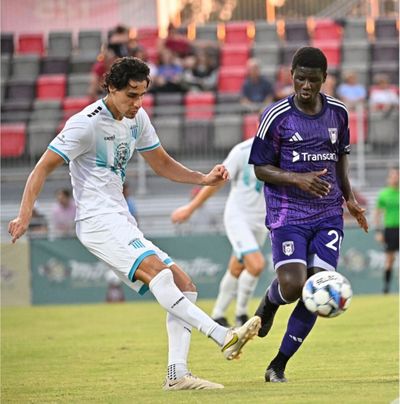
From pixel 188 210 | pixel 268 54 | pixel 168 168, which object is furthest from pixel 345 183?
pixel 268 54

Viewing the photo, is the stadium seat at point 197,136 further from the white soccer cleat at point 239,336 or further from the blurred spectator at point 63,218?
the white soccer cleat at point 239,336

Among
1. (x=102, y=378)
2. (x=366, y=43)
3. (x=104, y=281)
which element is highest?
(x=366, y=43)

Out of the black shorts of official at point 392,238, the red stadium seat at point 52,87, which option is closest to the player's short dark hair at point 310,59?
the black shorts of official at point 392,238

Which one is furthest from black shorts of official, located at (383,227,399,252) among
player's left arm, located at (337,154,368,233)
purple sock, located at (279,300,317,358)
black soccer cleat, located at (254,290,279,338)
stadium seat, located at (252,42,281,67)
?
purple sock, located at (279,300,317,358)

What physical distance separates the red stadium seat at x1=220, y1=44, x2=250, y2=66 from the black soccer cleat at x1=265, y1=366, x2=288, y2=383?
2005 centimetres

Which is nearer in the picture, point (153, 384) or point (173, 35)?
point (153, 384)

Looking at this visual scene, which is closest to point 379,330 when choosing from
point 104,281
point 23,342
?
point 23,342

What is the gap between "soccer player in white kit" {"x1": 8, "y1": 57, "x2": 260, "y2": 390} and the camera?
8633 mm

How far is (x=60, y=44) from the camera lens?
30.1 m

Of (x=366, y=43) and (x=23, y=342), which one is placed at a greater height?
(x=366, y=43)

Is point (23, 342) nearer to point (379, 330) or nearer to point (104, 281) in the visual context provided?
point (379, 330)

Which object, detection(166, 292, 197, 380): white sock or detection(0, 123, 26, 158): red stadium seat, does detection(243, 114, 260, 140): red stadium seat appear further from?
detection(166, 292, 197, 380): white sock

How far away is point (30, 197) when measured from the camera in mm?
8633

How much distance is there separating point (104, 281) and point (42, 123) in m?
4.13
